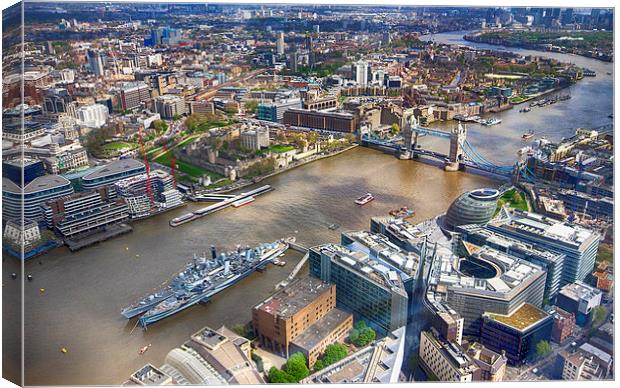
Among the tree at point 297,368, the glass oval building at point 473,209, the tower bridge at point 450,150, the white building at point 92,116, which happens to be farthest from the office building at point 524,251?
the white building at point 92,116

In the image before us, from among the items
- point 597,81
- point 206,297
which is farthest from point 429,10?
point 206,297

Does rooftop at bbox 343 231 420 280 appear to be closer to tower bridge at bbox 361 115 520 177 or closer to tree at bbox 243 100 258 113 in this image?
tower bridge at bbox 361 115 520 177

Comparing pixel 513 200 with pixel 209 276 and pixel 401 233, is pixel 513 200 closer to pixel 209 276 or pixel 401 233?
pixel 401 233

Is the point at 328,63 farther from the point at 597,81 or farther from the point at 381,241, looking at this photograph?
the point at 381,241

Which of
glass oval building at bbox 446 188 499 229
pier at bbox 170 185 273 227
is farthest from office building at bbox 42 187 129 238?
glass oval building at bbox 446 188 499 229

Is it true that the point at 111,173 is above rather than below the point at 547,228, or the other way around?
below

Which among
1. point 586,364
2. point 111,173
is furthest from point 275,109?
point 586,364

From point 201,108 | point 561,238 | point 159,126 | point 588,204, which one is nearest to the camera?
point 561,238
